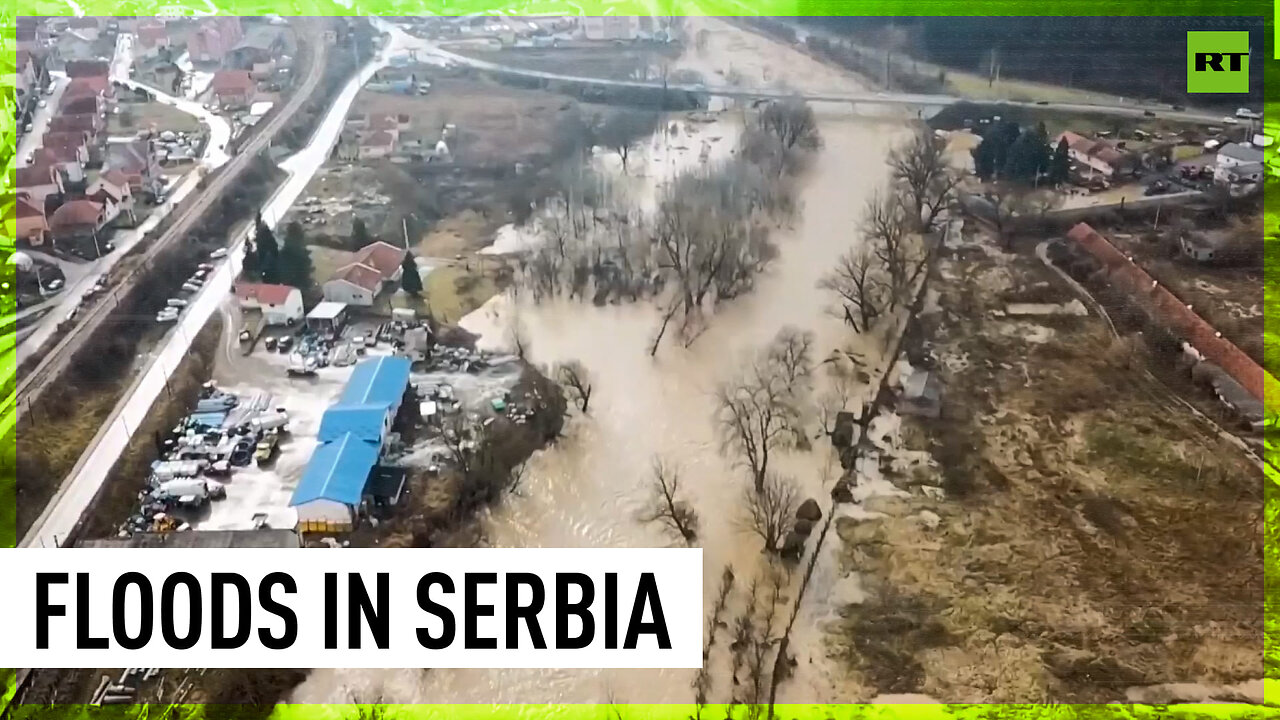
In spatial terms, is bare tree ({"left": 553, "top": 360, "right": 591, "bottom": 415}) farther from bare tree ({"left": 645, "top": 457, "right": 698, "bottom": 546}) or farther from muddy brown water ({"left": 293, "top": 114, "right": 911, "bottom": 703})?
bare tree ({"left": 645, "top": 457, "right": 698, "bottom": 546})

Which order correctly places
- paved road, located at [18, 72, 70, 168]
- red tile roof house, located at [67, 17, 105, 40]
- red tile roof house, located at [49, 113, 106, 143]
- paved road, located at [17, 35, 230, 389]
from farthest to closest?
red tile roof house, located at [67, 17, 105, 40]
red tile roof house, located at [49, 113, 106, 143]
paved road, located at [18, 72, 70, 168]
paved road, located at [17, 35, 230, 389]

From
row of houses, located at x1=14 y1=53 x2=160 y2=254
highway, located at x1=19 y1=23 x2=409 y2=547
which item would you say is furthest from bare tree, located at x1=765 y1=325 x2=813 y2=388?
row of houses, located at x1=14 y1=53 x2=160 y2=254

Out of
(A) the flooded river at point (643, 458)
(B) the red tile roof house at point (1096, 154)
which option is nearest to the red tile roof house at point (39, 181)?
(A) the flooded river at point (643, 458)

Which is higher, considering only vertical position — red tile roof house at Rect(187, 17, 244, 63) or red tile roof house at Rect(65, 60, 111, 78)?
red tile roof house at Rect(187, 17, 244, 63)

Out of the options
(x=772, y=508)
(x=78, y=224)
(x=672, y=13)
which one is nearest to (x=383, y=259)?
(x=78, y=224)

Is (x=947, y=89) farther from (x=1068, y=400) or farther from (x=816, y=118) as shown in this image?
(x=1068, y=400)

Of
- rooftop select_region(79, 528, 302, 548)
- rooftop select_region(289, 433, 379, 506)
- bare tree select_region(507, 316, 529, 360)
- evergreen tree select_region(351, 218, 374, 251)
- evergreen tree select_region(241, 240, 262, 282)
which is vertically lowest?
rooftop select_region(79, 528, 302, 548)
